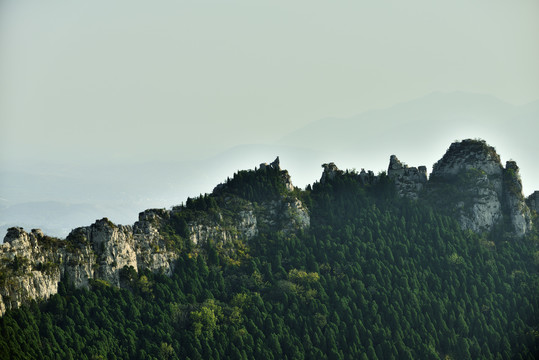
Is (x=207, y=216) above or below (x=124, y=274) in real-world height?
above

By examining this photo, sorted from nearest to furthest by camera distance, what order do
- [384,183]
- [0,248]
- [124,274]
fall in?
[0,248] < [124,274] < [384,183]

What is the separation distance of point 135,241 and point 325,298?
113ft

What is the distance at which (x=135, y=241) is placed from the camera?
123500 millimetres

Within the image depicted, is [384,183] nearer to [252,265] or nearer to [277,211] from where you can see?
[277,211]

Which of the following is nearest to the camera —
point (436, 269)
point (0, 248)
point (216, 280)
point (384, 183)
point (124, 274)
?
point (0, 248)

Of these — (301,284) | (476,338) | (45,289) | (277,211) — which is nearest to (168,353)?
(45,289)

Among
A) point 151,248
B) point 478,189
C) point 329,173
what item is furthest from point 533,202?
point 151,248

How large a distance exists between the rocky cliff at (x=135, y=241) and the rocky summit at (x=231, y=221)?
0.15 m

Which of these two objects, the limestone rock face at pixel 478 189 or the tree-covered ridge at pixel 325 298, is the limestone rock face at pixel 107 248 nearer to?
the tree-covered ridge at pixel 325 298

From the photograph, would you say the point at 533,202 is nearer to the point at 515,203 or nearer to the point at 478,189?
the point at 515,203

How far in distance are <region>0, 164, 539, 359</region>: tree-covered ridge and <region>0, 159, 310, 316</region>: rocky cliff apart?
1.40 meters

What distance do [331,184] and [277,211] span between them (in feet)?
49.6

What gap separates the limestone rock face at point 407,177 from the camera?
150875 millimetres

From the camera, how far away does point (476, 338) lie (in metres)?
124
